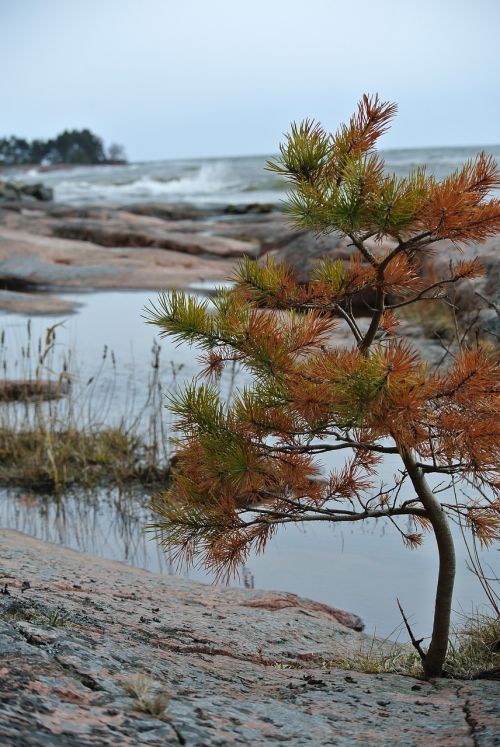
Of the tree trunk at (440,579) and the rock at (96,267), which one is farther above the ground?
the rock at (96,267)

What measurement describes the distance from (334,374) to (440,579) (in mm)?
808

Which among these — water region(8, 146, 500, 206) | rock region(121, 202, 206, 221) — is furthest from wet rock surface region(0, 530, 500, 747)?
water region(8, 146, 500, 206)

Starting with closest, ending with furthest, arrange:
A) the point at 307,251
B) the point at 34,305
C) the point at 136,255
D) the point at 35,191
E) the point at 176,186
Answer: the point at 34,305, the point at 307,251, the point at 136,255, the point at 35,191, the point at 176,186

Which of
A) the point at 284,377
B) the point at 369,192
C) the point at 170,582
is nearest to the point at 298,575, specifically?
the point at 170,582

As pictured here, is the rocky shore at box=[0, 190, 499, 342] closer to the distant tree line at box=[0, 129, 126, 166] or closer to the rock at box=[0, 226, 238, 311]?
the rock at box=[0, 226, 238, 311]

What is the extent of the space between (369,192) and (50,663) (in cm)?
126

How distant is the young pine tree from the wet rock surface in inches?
12.7

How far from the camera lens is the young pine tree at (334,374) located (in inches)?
90.2

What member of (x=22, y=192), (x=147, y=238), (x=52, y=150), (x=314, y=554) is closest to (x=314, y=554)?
(x=314, y=554)

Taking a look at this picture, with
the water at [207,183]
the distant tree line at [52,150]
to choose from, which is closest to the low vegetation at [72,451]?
the water at [207,183]

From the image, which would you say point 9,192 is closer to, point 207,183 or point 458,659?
point 207,183

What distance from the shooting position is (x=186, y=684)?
6.99 ft

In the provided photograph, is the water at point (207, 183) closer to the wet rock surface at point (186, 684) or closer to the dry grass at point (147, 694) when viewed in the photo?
the wet rock surface at point (186, 684)

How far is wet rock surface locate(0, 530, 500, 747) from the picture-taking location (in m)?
1.75
